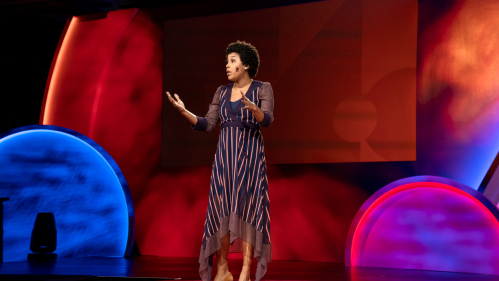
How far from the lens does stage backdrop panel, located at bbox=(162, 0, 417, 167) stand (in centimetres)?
515

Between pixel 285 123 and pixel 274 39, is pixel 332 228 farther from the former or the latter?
pixel 274 39

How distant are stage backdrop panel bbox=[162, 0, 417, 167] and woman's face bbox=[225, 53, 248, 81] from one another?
93.9 inches

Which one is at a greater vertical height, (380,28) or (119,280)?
(380,28)

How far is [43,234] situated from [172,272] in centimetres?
147

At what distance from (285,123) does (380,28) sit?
1237 millimetres

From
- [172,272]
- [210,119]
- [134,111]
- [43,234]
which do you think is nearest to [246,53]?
[210,119]

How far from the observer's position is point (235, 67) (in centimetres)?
310

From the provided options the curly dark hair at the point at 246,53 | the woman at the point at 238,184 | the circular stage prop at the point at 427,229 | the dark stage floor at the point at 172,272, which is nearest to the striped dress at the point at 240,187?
the woman at the point at 238,184

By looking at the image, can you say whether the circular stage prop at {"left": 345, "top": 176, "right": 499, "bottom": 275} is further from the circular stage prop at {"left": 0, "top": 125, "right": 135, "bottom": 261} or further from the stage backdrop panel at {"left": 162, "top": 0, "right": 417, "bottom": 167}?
the circular stage prop at {"left": 0, "top": 125, "right": 135, "bottom": 261}

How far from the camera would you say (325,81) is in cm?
542

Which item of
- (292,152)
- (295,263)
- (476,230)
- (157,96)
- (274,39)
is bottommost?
(295,263)

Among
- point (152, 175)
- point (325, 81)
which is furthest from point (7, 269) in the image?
point (325, 81)

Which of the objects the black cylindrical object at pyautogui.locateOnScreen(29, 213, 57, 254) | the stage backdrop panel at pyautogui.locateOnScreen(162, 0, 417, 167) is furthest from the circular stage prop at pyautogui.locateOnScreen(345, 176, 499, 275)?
the black cylindrical object at pyautogui.locateOnScreen(29, 213, 57, 254)

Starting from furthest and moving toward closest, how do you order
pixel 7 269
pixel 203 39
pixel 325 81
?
pixel 203 39 < pixel 325 81 < pixel 7 269
